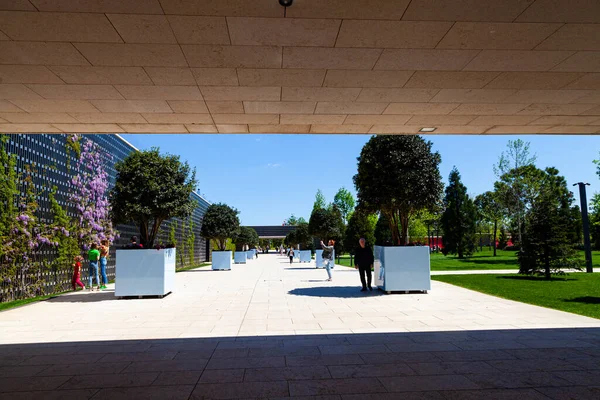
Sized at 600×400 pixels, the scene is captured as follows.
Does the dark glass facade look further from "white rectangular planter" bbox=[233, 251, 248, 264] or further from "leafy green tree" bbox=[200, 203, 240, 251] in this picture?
"white rectangular planter" bbox=[233, 251, 248, 264]

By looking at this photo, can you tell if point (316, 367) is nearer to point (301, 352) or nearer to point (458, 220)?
point (301, 352)

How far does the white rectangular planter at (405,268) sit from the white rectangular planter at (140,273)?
19.8 feet

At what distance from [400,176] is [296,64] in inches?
319

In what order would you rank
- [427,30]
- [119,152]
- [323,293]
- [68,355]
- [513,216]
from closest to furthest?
[427,30], [68,355], [323,293], [119,152], [513,216]

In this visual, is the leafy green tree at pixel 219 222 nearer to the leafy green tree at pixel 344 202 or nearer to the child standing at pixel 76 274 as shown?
the child standing at pixel 76 274

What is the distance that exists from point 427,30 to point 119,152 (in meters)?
15.7

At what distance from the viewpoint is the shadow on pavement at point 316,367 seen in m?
3.91

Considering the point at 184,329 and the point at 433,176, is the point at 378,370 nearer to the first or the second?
the point at 184,329

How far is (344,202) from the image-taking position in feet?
205

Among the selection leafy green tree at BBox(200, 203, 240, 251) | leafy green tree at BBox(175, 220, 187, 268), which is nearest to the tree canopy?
leafy green tree at BBox(200, 203, 240, 251)

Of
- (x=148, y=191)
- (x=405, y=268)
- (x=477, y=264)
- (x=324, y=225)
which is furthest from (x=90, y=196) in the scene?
(x=477, y=264)

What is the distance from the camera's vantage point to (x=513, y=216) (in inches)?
1583

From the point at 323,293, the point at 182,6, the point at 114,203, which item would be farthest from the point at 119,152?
the point at 182,6

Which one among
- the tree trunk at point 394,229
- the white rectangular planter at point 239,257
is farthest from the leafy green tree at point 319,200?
the tree trunk at point 394,229
